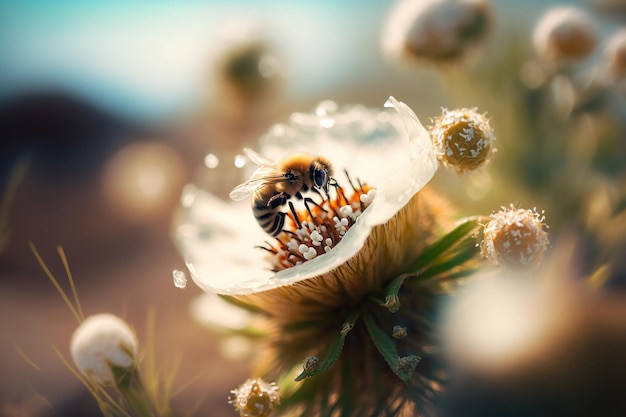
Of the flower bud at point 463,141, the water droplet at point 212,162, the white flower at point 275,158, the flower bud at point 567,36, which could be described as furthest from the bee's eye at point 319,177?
the flower bud at point 567,36

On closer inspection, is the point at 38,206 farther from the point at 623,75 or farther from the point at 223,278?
the point at 623,75

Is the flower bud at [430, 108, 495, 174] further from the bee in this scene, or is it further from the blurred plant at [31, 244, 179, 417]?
the blurred plant at [31, 244, 179, 417]

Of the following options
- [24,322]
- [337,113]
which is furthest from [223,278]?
[24,322]

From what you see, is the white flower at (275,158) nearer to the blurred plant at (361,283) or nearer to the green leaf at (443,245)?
the blurred plant at (361,283)

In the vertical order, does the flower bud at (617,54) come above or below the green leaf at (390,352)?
above

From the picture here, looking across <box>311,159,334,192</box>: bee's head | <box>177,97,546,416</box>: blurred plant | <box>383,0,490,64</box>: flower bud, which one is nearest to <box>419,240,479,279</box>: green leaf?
<box>177,97,546,416</box>: blurred plant

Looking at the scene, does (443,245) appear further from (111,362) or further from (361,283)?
(111,362)

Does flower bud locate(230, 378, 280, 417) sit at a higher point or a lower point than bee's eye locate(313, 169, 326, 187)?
lower

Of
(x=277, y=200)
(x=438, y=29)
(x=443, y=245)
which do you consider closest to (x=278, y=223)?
(x=277, y=200)
